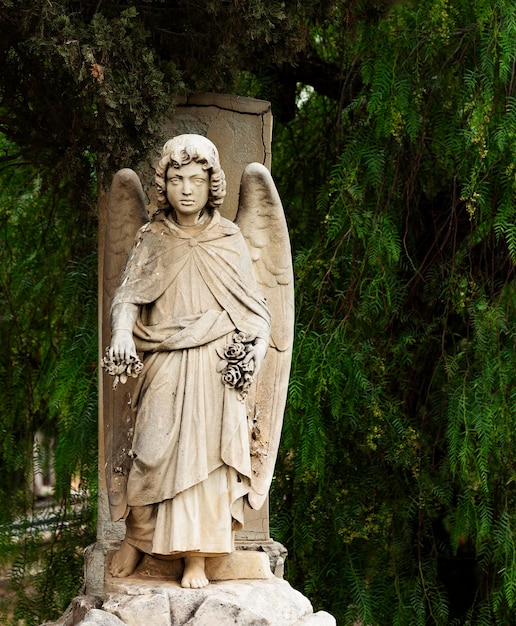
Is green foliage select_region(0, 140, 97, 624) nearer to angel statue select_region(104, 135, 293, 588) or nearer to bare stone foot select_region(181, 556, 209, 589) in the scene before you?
angel statue select_region(104, 135, 293, 588)

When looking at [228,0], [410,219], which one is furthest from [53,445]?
[228,0]

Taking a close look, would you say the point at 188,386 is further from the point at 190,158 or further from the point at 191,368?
the point at 190,158

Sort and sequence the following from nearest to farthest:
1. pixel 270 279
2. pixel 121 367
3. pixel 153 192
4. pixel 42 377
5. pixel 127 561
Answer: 1. pixel 121 367
2. pixel 127 561
3. pixel 270 279
4. pixel 153 192
5. pixel 42 377

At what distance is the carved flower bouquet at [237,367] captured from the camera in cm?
555

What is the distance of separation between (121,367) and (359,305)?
263cm

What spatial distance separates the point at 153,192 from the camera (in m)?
6.79

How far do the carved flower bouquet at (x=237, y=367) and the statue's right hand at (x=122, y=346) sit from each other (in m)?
0.33

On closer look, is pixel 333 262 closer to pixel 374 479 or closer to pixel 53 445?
pixel 374 479

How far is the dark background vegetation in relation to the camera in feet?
24.2

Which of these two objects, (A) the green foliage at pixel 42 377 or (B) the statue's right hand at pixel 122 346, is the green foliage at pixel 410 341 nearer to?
(A) the green foliage at pixel 42 377

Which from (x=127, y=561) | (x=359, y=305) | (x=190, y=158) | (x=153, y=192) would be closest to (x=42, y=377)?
(x=359, y=305)

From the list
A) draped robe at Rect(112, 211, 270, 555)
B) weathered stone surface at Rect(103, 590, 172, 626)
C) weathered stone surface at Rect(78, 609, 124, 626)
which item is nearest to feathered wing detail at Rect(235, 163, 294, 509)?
draped robe at Rect(112, 211, 270, 555)

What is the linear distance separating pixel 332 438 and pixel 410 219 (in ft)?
4.27

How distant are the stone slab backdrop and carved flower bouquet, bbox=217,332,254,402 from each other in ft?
2.10
